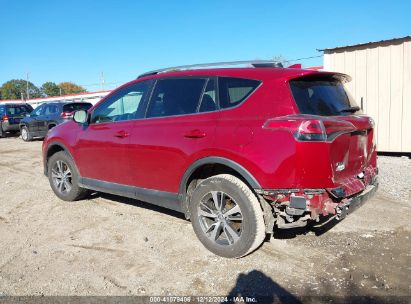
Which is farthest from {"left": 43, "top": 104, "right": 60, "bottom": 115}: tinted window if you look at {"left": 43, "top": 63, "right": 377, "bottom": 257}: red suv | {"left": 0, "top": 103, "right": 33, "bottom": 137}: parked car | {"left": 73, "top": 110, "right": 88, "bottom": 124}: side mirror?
{"left": 43, "top": 63, "right": 377, "bottom": 257}: red suv

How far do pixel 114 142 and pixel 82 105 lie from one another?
38.3 feet

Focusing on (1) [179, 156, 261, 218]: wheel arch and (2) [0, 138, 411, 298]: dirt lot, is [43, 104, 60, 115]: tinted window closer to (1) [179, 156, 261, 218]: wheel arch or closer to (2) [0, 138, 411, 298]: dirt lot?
(2) [0, 138, 411, 298]: dirt lot

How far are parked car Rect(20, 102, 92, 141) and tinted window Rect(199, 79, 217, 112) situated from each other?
1212 cm

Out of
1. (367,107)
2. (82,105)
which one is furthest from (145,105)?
(82,105)

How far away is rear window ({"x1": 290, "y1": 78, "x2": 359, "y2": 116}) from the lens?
3559 millimetres

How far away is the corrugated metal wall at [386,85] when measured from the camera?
888cm

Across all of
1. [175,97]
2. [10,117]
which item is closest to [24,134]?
[10,117]

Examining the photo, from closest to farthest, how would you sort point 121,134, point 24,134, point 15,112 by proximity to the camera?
point 121,134 → point 24,134 → point 15,112

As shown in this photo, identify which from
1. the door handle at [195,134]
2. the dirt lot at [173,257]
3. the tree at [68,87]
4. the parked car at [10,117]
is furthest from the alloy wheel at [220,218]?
the tree at [68,87]

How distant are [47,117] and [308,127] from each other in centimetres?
1439

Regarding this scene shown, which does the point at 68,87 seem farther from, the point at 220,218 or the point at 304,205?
the point at 304,205

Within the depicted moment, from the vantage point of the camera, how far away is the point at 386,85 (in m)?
9.12

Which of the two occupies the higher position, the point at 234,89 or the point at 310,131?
the point at 234,89

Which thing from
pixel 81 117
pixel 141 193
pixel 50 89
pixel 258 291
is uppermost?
pixel 50 89
